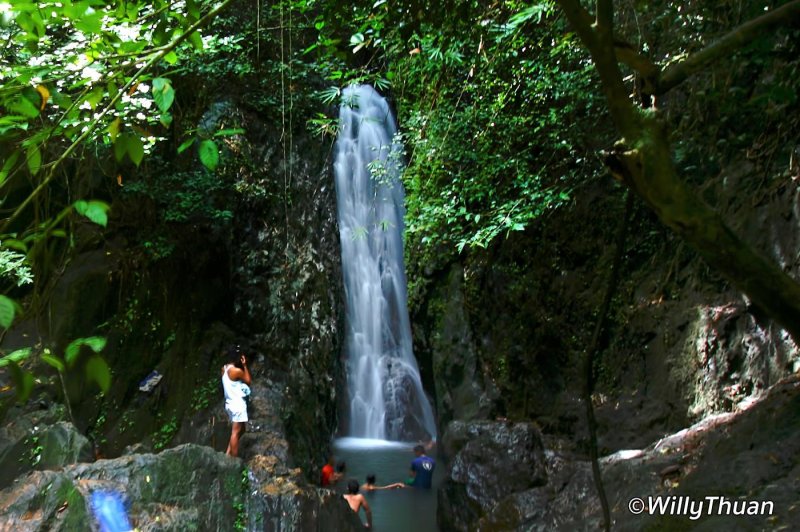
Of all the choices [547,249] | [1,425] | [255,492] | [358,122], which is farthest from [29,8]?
[358,122]

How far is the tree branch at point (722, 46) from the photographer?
2467 mm

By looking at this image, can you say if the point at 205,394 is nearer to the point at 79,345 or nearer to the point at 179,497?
the point at 179,497

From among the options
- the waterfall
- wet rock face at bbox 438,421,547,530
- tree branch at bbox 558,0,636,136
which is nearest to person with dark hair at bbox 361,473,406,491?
wet rock face at bbox 438,421,547,530

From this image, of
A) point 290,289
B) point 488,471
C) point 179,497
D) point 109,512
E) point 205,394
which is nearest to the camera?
point 109,512

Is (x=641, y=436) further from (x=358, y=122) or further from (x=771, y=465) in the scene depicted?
(x=358, y=122)

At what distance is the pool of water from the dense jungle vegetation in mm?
3197

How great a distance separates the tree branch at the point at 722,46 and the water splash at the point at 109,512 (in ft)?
16.5

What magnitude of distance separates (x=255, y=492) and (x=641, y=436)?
14.9 feet

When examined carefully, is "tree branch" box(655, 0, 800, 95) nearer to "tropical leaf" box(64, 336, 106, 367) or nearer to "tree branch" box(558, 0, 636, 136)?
"tree branch" box(558, 0, 636, 136)

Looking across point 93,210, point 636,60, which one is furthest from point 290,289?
point 93,210

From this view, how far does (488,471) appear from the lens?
746 cm

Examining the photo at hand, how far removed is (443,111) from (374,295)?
19.5 feet

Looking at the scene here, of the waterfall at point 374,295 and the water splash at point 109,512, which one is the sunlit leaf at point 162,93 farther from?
the waterfall at point 374,295

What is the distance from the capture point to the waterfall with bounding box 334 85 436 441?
501 inches
